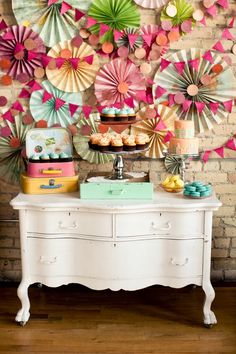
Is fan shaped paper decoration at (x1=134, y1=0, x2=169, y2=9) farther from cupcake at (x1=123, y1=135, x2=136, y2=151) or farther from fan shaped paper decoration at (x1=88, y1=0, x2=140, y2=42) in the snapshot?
cupcake at (x1=123, y1=135, x2=136, y2=151)

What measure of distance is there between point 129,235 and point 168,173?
0.71 meters

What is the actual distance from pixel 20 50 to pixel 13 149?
2.03 ft

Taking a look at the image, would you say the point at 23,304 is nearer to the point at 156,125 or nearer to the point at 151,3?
the point at 156,125

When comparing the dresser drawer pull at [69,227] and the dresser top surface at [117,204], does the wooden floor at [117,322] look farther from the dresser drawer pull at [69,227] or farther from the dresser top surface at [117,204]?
the dresser top surface at [117,204]

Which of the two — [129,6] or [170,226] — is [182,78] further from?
[170,226]

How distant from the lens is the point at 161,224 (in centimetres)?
283

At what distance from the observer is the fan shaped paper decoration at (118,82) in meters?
3.22

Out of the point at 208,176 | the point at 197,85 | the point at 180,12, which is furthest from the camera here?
the point at 208,176

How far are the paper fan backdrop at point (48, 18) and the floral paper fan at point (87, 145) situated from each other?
52 centimetres

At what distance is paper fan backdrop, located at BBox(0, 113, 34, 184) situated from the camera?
10.9ft

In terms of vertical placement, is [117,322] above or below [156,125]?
below

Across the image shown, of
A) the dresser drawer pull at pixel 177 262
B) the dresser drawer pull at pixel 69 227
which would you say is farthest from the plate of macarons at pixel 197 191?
the dresser drawer pull at pixel 69 227

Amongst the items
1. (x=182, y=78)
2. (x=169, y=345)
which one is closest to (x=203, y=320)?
(x=169, y=345)

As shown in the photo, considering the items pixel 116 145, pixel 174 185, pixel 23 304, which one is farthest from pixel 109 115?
pixel 23 304
